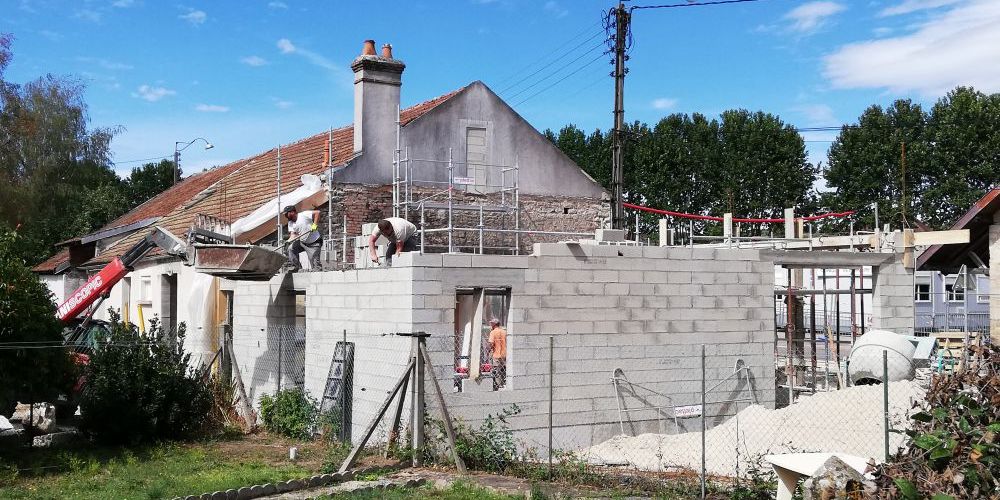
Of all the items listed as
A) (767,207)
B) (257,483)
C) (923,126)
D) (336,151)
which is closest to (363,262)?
(257,483)

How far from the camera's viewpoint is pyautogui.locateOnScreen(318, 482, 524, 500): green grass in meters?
9.88

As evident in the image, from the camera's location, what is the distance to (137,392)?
45.9 ft

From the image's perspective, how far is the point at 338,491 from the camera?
10.5m

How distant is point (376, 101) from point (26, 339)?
28.4 feet

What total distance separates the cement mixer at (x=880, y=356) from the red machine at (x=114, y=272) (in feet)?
38.5

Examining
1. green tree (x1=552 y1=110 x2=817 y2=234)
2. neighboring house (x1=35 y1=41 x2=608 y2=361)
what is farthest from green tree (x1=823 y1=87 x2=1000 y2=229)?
neighboring house (x1=35 y1=41 x2=608 y2=361)

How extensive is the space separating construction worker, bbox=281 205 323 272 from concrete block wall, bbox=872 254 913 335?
399 inches

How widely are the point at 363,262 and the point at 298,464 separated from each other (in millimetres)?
3908

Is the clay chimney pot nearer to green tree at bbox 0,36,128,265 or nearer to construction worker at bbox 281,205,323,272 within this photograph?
construction worker at bbox 281,205,323,272

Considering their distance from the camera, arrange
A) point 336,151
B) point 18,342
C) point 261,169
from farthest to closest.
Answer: point 261,169 < point 336,151 < point 18,342

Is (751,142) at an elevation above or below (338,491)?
above

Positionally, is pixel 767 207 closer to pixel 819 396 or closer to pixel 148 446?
pixel 819 396

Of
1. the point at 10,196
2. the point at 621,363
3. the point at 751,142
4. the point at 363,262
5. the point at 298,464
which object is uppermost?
the point at 751,142

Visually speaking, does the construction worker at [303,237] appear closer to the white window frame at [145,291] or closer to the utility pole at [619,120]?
the white window frame at [145,291]
